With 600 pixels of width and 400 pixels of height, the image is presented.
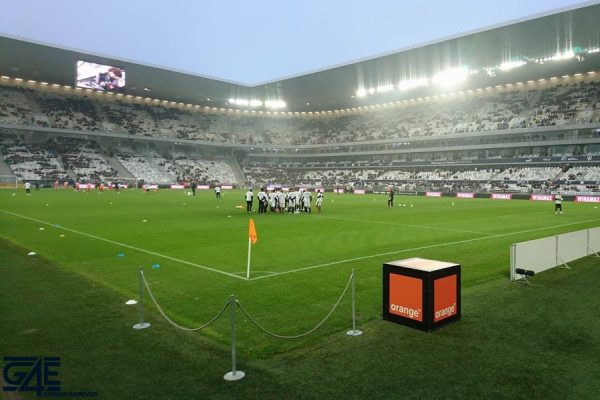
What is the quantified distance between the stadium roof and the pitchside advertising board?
A: 4772 centimetres

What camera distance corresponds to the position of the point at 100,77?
6706 cm

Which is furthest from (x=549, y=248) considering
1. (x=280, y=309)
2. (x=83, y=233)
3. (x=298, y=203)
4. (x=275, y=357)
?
(x=298, y=203)

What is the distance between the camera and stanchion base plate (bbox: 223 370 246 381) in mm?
5496

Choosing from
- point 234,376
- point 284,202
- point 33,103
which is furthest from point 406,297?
point 33,103

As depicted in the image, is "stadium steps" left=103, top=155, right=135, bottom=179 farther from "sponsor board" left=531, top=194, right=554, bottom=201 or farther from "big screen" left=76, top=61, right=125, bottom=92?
"sponsor board" left=531, top=194, right=554, bottom=201

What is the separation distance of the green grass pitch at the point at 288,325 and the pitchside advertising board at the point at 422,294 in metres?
0.25

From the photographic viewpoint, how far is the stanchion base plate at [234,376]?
216 inches

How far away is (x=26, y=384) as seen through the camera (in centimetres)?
547

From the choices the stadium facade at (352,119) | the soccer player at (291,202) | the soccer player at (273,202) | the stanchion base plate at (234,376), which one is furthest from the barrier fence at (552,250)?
the stadium facade at (352,119)

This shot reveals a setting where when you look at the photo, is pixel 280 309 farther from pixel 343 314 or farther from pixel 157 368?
pixel 157 368

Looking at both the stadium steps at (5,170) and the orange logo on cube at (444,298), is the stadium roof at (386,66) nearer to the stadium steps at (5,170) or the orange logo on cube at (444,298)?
the stadium steps at (5,170)

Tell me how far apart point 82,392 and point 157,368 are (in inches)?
37.0

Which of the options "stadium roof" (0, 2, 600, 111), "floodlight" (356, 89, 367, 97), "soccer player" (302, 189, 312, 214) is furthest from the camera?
"floodlight" (356, 89, 367, 97)

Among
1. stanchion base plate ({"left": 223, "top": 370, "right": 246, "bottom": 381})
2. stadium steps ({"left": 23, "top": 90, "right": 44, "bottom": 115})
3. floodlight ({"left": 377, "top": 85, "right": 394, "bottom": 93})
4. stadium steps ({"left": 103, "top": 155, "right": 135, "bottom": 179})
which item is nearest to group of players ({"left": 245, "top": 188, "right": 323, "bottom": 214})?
stanchion base plate ({"left": 223, "top": 370, "right": 246, "bottom": 381})
